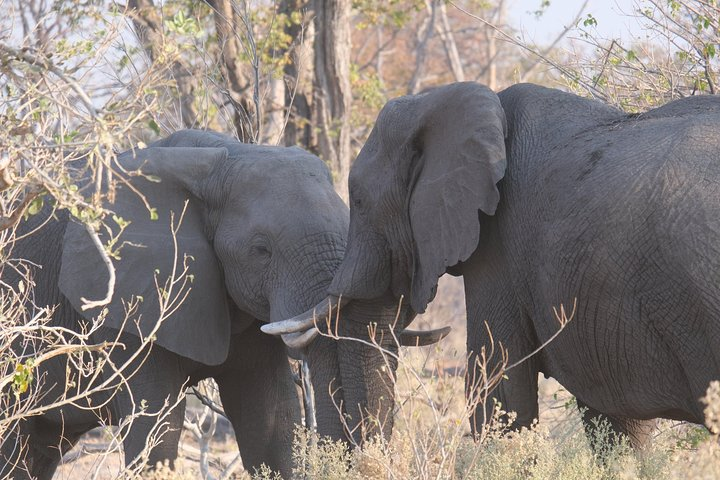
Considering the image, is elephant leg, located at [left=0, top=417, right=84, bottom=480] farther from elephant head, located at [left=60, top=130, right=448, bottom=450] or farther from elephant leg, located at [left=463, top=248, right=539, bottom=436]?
elephant leg, located at [left=463, top=248, right=539, bottom=436]

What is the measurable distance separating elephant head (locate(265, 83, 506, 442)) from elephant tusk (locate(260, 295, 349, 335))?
21 mm

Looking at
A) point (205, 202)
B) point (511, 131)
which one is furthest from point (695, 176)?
point (205, 202)

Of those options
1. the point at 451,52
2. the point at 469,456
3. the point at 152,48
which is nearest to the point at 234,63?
the point at 152,48

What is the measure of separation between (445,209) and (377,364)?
0.89 metres

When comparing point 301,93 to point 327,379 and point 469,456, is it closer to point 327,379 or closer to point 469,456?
point 327,379

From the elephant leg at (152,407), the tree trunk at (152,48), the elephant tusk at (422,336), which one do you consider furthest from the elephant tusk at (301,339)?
the tree trunk at (152,48)

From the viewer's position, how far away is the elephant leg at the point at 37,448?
21.2ft

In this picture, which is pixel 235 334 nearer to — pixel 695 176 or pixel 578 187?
pixel 578 187

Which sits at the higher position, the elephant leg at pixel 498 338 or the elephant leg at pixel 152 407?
the elephant leg at pixel 498 338

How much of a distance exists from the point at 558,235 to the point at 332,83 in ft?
17.5

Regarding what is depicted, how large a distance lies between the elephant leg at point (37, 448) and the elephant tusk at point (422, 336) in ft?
5.55

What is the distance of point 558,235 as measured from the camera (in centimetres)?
447

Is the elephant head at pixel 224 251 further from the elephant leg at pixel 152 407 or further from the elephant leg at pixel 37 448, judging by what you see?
the elephant leg at pixel 37 448

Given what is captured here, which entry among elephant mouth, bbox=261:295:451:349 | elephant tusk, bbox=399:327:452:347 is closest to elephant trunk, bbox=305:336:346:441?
elephant mouth, bbox=261:295:451:349
